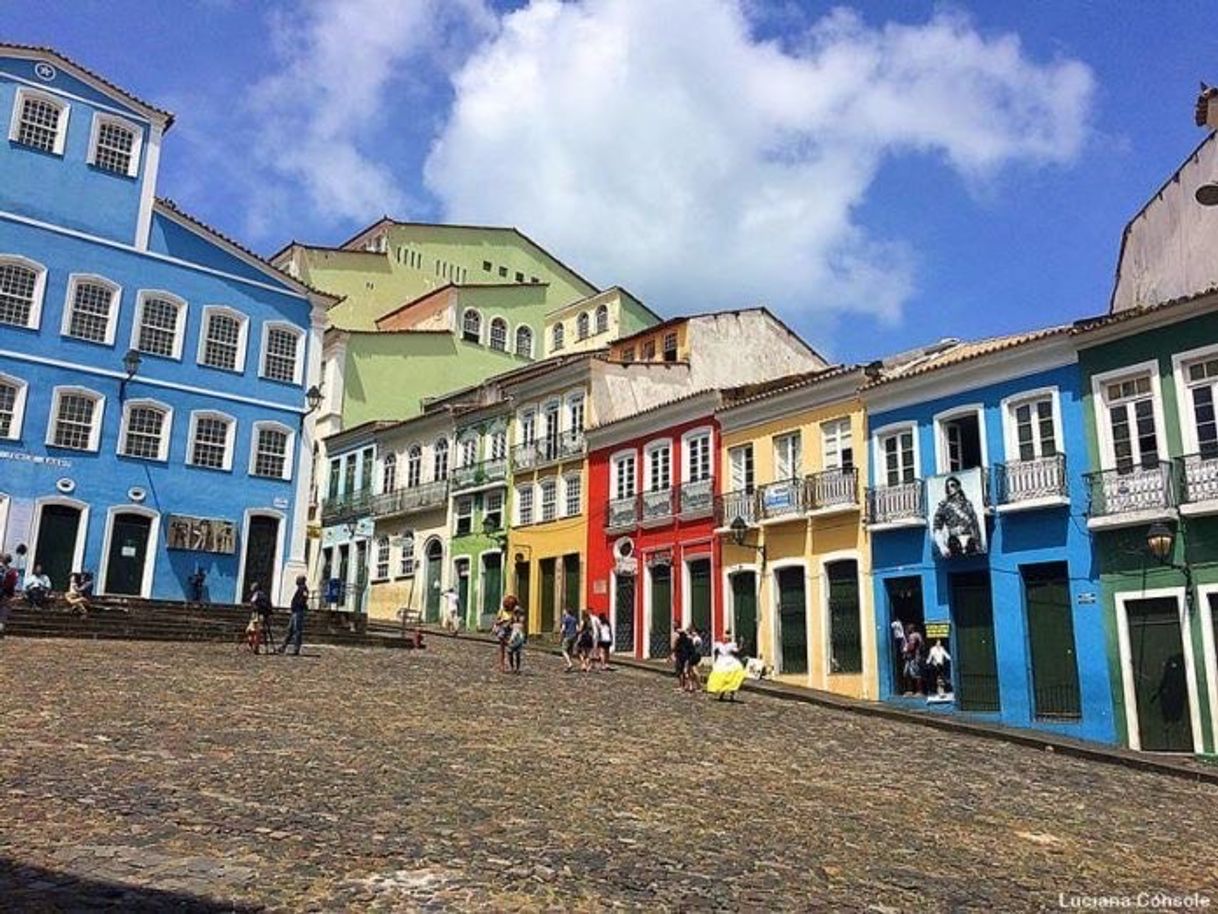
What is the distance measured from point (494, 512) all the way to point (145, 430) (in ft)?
35.3

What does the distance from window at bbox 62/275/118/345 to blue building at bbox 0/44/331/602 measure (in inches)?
1.5

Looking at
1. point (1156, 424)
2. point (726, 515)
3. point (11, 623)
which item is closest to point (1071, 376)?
point (1156, 424)

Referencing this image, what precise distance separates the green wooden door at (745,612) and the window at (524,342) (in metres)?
20.6

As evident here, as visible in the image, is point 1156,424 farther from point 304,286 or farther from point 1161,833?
point 304,286

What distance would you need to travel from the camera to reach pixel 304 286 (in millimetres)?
31188

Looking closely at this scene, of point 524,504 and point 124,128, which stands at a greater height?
point 124,128

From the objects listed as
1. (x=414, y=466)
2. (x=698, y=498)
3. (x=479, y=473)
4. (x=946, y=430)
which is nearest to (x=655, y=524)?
(x=698, y=498)

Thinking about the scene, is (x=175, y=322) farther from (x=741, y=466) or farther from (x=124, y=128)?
(x=741, y=466)

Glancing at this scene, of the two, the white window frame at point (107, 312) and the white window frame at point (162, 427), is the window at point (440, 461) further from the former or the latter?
the white window frame at point (107, 312)

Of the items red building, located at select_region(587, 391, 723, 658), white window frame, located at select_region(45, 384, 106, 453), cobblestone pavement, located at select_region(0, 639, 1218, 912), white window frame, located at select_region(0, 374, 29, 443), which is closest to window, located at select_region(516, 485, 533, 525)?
red building, located at select_region(587, 391, 723, 658)

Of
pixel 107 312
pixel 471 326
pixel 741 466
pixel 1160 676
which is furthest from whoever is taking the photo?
pixel 471 326

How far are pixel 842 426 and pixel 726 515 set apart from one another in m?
3.89

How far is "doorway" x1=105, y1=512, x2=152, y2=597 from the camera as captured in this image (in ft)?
88.8

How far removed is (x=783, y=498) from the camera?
2441 cm
